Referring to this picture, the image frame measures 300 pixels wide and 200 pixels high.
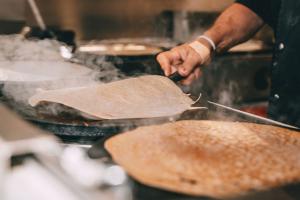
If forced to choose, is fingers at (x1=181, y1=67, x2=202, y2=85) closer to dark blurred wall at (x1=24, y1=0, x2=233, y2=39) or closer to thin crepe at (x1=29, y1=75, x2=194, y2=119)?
thin crepe at (x1=29, y1=75, x2=194, y2=119)

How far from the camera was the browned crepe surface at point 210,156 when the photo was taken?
78cm

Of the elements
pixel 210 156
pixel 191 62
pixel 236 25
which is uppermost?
pixel 236 25

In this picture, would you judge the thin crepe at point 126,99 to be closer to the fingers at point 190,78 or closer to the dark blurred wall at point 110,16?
the fingers at point 190,78

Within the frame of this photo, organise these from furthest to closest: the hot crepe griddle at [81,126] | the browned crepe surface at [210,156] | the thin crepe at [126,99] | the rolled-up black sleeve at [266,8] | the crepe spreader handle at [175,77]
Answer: the rolled-up black sleeve at [266,8] → the crepe spreader handle at [175,77] → the thin crepe at [126,99] → the hot crepe griddle at [81,126] → the browned crepe surface at [210,156]

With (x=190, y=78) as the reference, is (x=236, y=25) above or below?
above

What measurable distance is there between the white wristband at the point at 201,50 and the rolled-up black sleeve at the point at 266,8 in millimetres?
478

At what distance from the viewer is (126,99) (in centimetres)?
128

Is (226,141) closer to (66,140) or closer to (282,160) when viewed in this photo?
(282,160)

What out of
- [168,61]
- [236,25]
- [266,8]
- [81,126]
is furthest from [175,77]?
[266,8]

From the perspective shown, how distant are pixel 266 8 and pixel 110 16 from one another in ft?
5.02

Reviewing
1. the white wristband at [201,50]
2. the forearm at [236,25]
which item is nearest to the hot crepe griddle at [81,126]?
the white wristband at [201,50]

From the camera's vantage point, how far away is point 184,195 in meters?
0.74

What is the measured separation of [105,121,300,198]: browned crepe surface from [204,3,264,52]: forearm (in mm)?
1189

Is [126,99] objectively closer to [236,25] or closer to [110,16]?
[236,25]
